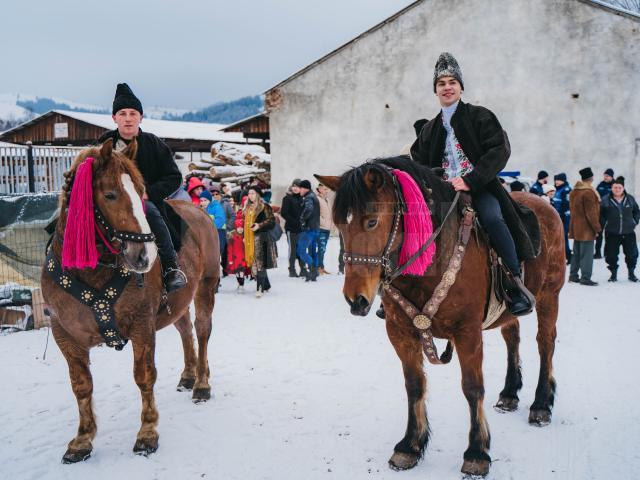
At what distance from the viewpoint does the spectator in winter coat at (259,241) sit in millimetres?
9875

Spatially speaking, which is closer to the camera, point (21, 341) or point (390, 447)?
point (390, 447)

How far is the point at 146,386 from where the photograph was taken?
3.67 metres

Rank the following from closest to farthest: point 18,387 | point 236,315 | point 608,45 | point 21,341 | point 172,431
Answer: point 172,431
point 18,387
point 21,341
point 236,315
point 608,45

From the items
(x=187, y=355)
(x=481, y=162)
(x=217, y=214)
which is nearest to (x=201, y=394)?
(x=187, y=355)

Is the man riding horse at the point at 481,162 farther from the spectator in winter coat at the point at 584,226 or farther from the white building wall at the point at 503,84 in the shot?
the white building wall at the point at 503,84

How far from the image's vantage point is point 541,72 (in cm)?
1694

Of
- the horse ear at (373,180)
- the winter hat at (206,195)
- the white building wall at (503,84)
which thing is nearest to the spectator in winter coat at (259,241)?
the winter hat at (206,195)

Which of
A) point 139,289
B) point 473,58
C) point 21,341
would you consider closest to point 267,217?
point 21,341

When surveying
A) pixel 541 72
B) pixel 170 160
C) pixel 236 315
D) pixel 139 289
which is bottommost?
pixel 236 315

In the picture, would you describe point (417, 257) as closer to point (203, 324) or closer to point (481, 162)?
point (481, 162)

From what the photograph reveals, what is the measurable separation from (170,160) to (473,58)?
16.4 meters

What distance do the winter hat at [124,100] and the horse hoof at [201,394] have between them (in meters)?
2.59

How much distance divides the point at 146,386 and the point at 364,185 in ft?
7.43

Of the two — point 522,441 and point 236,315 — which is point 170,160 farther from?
point 236,315
